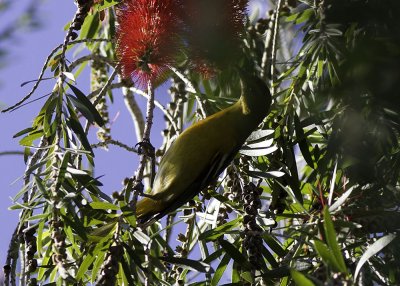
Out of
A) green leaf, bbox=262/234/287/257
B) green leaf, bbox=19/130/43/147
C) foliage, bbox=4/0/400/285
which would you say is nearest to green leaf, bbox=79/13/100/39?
foliage, bbox=4/0/400/285

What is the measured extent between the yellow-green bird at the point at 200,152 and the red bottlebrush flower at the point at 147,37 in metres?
0.50

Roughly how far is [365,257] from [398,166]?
0.73 metres

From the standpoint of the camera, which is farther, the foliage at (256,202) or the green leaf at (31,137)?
the green leaf at (31,137)

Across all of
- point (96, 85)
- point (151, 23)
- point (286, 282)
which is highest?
point (96, 85)

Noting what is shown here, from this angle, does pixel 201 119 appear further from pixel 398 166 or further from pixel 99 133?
pixel 398 166

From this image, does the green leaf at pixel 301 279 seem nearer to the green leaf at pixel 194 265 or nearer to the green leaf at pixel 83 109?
the green leaf at pixel 194 265

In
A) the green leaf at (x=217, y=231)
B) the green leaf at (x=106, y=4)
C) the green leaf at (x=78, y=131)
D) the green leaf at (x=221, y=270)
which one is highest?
the green leaf at (x=106, y=4)

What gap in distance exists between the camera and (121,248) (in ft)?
7.55

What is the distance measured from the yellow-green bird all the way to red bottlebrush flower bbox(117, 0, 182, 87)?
19.5 inches

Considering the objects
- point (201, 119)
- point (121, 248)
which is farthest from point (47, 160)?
point (201, 119)

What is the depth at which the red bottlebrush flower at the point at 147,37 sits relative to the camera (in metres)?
2.83

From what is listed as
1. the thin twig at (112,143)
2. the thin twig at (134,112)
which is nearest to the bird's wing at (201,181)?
the thin twig at (112,143)

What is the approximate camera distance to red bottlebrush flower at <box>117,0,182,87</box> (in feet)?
9.29

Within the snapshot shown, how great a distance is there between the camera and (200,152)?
350 centimetres
